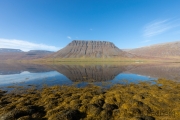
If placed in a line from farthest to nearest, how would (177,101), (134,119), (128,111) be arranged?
(177,101) → (128,111) → (134,119)

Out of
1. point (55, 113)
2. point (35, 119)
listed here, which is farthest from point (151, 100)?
point (35, 119)

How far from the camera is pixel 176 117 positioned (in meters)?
10.8

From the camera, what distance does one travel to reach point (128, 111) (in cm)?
1213

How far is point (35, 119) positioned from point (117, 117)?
9.27 m

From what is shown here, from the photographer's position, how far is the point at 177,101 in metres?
14.6

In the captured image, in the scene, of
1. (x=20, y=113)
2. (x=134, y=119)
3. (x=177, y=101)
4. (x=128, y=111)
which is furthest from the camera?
(x=177, y=101)

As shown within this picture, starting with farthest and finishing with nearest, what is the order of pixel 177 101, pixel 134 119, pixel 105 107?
pixel 177 101
pixel 105 107
pixel 134 119

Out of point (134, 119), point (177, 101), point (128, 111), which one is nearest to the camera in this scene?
point (134, 119)

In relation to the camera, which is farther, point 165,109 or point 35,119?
point 165,109

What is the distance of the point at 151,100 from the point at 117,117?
7.36 metres

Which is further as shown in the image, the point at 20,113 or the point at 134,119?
the point at 20,113

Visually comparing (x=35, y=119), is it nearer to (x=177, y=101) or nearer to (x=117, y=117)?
(x=117, y=117)

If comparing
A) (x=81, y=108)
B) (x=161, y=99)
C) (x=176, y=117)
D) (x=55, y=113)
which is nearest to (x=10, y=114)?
(x=55, y=113)

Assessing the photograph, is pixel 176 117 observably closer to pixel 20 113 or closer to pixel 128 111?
pixel 128 111
